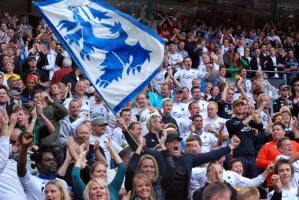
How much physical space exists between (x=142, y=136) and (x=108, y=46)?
7.59ft

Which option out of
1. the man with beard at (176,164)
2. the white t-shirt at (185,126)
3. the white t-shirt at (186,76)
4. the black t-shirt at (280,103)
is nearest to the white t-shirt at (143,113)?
the white t-shirt at (185,126)

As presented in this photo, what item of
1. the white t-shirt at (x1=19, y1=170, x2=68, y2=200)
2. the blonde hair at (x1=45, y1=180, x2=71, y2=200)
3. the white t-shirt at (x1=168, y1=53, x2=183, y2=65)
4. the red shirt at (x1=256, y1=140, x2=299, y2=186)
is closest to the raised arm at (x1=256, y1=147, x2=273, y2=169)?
the red shirt at (x1=256, y1=140, x2=299, y2=186)

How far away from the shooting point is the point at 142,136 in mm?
11875

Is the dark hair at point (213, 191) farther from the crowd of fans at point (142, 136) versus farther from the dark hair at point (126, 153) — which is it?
the dark hair at point (126, 153)

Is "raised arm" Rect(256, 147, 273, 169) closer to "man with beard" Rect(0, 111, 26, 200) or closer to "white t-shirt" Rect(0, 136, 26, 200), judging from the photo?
"man with beard" Rect(0, 111, 26, 200)

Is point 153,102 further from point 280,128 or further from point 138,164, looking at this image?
point 138,164

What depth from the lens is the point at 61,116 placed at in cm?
1141

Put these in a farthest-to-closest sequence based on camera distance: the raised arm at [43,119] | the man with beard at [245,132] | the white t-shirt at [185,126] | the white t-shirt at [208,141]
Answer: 1. the white t-shirt at [185,126]
2. the white t-shirt at [208,141]
3. the man with beard at [245,132]
4. the raised arm at [43,119]

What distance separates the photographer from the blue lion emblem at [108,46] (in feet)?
31.7

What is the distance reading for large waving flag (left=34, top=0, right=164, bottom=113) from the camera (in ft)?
31.3

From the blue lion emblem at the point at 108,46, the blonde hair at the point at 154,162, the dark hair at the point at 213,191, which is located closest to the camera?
the dark hair at the point at 213,191

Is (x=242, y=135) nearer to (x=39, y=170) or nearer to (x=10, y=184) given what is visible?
(x=39, y=170)

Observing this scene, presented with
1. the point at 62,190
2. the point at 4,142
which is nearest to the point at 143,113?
the point at 62,190

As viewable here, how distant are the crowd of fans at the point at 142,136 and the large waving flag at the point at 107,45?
2.36ft
